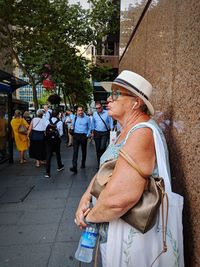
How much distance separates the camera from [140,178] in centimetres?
173

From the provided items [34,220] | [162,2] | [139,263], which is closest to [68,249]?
[34,220]

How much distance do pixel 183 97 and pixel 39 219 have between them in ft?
13.0

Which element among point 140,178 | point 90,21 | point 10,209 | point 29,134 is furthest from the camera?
point 90,21

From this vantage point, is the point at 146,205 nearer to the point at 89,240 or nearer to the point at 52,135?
the point at 89,240

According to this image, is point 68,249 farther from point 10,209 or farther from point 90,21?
point 90,21

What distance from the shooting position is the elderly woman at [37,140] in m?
11.4

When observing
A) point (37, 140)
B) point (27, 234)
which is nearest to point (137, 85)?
point (27, 234)

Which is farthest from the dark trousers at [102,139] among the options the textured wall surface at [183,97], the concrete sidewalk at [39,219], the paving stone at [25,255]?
the textured wall surface at [183,97]

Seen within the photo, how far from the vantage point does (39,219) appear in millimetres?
5484

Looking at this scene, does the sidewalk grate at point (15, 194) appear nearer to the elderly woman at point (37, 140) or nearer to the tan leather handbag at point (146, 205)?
the elderly woman at point (37, 140)

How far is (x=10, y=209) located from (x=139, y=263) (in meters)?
4.72

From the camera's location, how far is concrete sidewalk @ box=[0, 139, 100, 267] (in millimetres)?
4094

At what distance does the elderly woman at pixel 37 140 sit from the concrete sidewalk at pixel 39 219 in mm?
1584

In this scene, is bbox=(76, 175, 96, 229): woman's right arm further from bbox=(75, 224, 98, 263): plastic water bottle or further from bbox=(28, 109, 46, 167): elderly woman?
bbox=(28, 109, 46, 167): elderly woman
